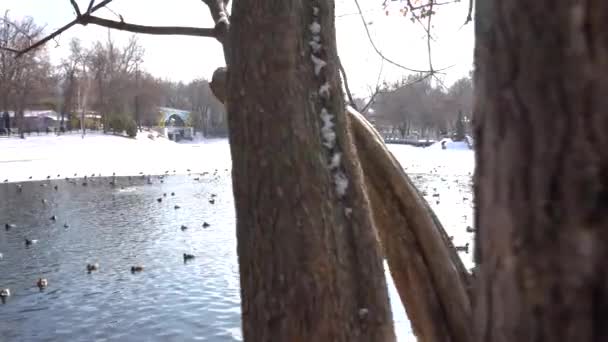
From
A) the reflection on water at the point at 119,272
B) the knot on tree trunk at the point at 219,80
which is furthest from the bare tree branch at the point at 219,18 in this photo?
the reflection on water at the point at 119,272

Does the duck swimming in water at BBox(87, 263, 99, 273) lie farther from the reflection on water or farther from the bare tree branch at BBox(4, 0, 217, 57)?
the bare tree branch at BBox(4, 0, 217, 57)

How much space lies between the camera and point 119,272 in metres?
11.8

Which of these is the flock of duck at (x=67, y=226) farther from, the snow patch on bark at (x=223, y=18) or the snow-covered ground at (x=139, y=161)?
the snow patch on bark at (x=223, y=18)

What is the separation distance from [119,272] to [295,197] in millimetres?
10738

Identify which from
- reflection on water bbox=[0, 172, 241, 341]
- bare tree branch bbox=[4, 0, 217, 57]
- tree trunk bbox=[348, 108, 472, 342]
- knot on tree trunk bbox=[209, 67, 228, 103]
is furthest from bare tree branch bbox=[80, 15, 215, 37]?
reflection on water bbox=[0, 172, 241, 341]

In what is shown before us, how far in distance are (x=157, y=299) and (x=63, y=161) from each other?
2790 centimetres

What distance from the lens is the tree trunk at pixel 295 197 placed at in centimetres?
191

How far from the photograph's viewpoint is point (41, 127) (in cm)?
6456

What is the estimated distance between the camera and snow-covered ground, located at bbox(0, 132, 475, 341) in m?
24.2

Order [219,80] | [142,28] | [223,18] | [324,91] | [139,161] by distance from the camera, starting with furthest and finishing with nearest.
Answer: [139,161], [142,28], [223,18], [219,80], [324,91]

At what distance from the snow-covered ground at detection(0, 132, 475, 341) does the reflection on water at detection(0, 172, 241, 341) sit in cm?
801

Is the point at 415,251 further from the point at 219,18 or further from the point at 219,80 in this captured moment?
the point at 219,18

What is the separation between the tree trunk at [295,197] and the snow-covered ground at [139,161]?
15994 mm

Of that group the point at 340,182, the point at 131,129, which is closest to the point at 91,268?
the point at 340,182
